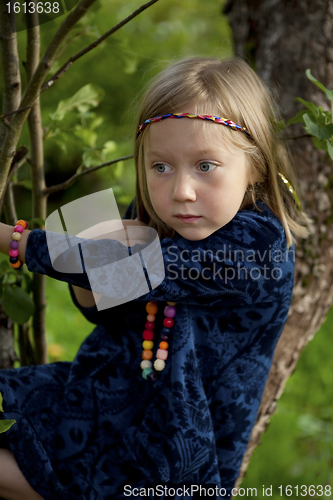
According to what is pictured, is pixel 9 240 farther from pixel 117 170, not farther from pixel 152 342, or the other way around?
pixel 117 170

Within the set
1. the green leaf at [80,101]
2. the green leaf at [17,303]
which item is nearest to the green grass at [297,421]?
the green leaf at [17,303]

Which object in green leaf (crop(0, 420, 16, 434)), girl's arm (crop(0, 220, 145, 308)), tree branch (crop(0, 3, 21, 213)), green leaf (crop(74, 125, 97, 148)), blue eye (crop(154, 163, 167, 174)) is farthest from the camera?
green leaf (crop(74, 125, 97, 148))

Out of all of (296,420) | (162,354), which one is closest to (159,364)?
(162,354)

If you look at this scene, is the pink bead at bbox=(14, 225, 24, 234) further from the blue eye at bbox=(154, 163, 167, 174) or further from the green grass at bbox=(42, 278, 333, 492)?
the green grass at bbox=(42, 278, 333, 492)

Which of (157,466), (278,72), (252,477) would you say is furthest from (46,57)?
(252,477)

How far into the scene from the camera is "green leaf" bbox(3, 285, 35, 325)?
961mm

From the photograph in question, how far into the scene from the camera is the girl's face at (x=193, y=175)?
0.83 meters

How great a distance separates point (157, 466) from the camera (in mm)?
907

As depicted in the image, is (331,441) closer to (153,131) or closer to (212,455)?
(212,455)

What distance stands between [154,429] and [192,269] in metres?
0.34

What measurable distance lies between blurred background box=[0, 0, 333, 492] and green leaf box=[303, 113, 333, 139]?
1.06ft

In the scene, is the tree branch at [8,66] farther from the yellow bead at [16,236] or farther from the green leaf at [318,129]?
the green leaf at [318,129]

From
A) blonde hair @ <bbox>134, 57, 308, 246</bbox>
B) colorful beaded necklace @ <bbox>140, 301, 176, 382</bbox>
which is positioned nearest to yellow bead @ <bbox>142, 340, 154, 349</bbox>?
colorful beaded necklace @ <bbox>140, 301, 176, 382</bbox>

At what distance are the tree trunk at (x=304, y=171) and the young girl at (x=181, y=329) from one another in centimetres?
36
